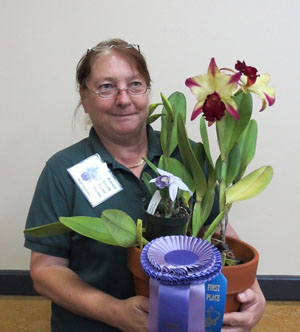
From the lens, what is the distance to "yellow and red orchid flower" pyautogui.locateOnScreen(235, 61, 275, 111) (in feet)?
2.00

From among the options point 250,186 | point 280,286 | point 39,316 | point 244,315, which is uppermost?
point 250,186

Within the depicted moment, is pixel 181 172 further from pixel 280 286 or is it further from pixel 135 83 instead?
pixel 280 286

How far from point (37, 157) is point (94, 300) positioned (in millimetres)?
852

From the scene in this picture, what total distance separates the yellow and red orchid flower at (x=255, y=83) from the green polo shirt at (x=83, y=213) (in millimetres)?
377

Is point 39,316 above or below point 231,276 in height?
below

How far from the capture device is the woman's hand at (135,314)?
663mm

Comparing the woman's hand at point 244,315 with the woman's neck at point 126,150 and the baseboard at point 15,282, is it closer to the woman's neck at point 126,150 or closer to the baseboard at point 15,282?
the woman's neck at point 126,150

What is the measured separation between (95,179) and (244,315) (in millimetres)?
448

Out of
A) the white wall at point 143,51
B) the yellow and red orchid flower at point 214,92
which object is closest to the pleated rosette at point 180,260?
the yellow and red orchid flower at point 214,92

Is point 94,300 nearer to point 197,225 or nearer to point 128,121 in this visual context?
point 197,225

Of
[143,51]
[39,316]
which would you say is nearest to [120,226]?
[143,51]

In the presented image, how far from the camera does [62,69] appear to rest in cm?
136

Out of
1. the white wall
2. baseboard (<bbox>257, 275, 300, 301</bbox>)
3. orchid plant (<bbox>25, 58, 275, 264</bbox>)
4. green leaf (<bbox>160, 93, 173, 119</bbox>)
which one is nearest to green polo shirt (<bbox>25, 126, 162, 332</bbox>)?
orchid plant (<bbox>25, 58, 275, 264</bbox>)

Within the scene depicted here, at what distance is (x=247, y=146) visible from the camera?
770 millimetres
